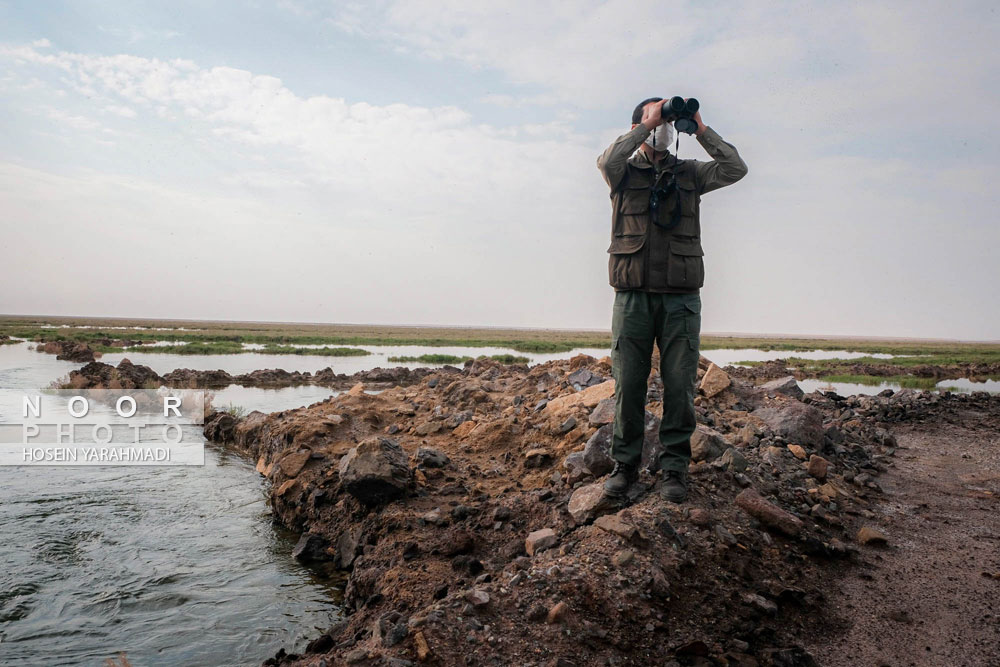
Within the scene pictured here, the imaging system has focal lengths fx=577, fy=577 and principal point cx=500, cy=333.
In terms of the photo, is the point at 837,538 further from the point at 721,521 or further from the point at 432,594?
the point at 432,594

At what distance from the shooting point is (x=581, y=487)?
460cm

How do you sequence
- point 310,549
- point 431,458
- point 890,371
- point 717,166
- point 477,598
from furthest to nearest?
point 890,371 → point 431,458 → point 310,549 → point 717,166 → point 477,598

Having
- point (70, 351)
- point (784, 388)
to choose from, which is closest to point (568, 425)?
point (784, 388)

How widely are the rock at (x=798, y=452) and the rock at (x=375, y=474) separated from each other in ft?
12.2

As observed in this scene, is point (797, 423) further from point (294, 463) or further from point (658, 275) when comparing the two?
point (294, 463)

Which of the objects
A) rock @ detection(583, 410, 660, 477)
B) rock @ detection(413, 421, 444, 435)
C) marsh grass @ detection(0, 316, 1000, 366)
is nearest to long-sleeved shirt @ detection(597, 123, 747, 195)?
rock @ detection(583, 410, 660, 477)

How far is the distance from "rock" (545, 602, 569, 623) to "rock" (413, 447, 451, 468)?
315cm

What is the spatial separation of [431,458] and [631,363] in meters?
2.82

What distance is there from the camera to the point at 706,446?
15.8 ft

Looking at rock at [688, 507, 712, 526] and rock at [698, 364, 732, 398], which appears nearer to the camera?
rock at [688, 507, 712, 526]

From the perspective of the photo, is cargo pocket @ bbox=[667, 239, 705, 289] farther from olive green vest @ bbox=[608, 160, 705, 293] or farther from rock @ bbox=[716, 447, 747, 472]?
rock @ bbox=[716, 447, 747, 472]

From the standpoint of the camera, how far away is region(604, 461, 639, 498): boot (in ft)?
13.5

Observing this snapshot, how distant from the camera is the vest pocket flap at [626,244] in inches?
161

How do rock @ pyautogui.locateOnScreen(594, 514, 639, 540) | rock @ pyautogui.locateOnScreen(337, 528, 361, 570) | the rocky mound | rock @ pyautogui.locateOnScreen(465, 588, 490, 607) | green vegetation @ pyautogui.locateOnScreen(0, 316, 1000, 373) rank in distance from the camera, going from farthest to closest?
1. green vegetation @ pyautogui.locateOnScreen(0, 316, 1000, 373)
2. the rocky mound
3. rock @ pyautogui.locateOnScreen(337, 528, 361, 570)
4. rock @ pyautogui.locateOnScreen(594, 514, 639, 540)
5. rock @ pyautogui.locateOnScreen(465, 588, 490, 607)
